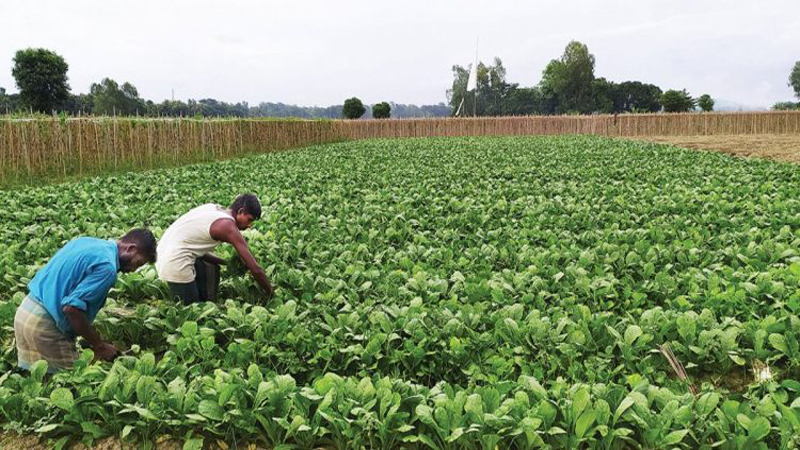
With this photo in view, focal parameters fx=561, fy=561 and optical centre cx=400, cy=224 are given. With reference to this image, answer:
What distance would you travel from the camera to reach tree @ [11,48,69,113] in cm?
4184

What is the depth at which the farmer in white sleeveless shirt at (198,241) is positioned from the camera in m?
4.75

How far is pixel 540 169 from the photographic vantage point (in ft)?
49.6

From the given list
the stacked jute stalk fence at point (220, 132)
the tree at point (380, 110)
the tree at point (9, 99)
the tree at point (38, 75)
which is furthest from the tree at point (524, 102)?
the tree at point (9, 99)

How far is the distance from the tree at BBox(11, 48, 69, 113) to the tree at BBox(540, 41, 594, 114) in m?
61.8

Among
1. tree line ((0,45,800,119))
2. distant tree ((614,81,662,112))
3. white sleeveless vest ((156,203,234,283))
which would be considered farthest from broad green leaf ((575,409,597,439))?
distant tree ((614,81,662,112))

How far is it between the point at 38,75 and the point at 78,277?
47.2 m

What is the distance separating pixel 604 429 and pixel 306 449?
1.52 meters

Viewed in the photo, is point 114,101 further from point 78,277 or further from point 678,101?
point 78,277

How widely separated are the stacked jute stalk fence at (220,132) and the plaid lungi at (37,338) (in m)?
13.2

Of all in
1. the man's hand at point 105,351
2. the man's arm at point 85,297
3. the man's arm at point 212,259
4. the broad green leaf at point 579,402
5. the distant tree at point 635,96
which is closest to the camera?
the broad green leaf at point 579,402

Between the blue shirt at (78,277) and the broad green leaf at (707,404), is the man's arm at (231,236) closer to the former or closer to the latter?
the blue shirt at (78,277)

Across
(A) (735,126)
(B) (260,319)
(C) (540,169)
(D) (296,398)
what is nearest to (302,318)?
(B) (260,319)

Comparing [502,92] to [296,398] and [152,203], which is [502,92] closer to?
[152,203]

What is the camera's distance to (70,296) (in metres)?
3.49
